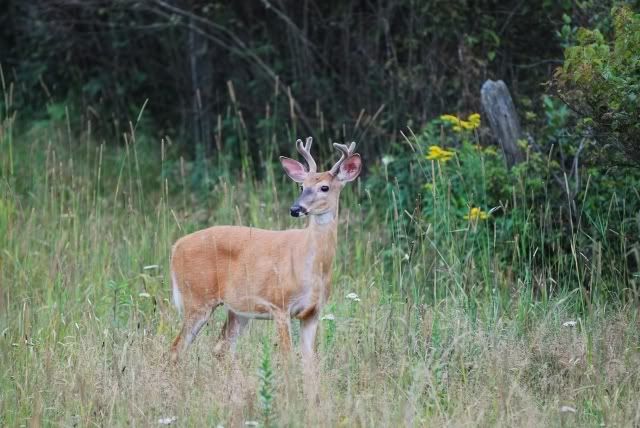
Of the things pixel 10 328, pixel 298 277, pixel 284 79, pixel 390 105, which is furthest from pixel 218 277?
pixel 284 79

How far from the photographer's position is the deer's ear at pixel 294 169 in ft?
21.0

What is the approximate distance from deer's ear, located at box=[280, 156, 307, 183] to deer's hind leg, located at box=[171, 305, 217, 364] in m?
0.89

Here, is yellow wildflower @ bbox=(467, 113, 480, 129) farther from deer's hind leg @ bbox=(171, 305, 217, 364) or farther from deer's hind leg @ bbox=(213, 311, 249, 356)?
deer's hind leg @ bbox=(171, 305, 217, 364)

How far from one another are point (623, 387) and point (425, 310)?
1.14 m

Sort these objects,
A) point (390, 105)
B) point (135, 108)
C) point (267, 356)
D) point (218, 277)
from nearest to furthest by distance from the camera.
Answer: point (267, 356)
point (218, 277)
point (390, 105)
point (135, 108)

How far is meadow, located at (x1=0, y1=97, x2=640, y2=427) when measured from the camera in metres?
4.88

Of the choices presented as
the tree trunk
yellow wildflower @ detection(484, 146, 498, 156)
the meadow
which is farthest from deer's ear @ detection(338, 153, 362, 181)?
the tree trunk

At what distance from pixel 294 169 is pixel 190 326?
3.66ft

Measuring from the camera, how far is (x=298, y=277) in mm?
6012

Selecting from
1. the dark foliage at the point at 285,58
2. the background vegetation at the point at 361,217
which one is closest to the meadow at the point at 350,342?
the background vegetation at the point at 361,217

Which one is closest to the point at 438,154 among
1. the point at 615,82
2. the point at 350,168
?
the point at 350,168

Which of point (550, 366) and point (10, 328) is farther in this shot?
point (10, 328)

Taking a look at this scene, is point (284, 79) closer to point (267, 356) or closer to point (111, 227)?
point (111, 227)

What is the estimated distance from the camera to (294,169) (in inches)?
258
